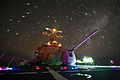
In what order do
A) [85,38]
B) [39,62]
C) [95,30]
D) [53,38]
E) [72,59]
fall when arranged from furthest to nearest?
[53,38] → [39,62] → [72,59] → [85,38] → [95,30]

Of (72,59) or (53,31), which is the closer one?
(72,59)

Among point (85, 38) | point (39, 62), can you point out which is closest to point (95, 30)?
point (85, 38)

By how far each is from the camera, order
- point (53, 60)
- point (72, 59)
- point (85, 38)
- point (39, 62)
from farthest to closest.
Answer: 1. point (39, 62)
2. point (53, 60)
3. point (72, 59)
4. point (85, 38)

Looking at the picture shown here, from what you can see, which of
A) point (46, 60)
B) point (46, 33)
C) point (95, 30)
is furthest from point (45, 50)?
point (95, 30)

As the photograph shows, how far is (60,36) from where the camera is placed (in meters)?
83.9

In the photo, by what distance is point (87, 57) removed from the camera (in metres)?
81.9

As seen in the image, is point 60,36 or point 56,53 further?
point 60,36

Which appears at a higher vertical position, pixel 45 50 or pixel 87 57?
pixel 45 50

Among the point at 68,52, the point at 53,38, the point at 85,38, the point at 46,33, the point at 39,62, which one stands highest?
the point at 46,33

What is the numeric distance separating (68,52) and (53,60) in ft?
98.7

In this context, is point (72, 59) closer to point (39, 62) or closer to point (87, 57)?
point (39, 62)

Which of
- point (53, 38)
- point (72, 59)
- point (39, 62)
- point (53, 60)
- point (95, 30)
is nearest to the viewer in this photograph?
point (95, 30)

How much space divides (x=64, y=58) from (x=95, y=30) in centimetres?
1715

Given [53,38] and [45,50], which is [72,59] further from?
[53,38]
